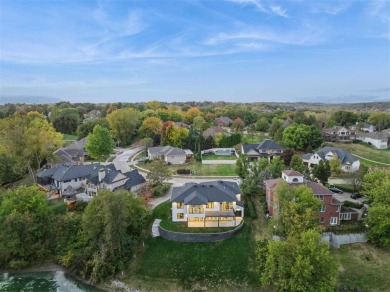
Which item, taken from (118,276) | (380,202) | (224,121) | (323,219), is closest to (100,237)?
(118,276)

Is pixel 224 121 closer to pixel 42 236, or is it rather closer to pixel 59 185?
pixel 59 185

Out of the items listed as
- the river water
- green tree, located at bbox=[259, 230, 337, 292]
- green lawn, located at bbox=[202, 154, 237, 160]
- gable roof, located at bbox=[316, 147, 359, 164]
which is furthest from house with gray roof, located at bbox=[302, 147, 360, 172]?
the river water

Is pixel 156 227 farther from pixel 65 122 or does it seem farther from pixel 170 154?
pixel 65 122

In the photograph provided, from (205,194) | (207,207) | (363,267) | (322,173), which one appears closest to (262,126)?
(322,173)

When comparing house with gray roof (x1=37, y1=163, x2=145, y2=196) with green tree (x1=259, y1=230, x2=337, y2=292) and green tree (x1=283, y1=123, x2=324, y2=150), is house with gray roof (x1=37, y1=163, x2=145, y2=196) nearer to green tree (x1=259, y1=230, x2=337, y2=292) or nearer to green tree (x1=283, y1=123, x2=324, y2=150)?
green tree (x1=259, y1=230, x2=337, y2=292)

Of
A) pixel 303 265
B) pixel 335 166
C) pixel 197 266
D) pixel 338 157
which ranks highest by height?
pixel 338 157

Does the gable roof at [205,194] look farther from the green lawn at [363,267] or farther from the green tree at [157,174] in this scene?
the green lawn at [363,267]

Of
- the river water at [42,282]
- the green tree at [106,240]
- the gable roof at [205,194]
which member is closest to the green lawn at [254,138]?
the gable roof at [205,194]
